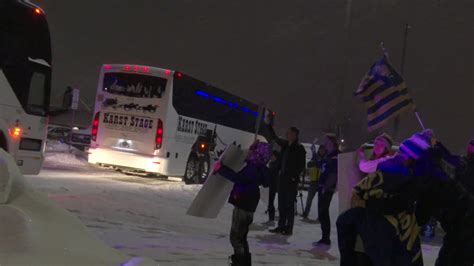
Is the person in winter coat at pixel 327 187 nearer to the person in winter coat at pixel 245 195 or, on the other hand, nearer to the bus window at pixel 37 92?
the person in winter coat at pixel 245 195

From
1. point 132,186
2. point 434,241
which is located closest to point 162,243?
point 434,241

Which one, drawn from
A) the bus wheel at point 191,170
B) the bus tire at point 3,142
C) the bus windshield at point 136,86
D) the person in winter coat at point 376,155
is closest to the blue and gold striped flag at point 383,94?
the person in winter coat at point 376,155

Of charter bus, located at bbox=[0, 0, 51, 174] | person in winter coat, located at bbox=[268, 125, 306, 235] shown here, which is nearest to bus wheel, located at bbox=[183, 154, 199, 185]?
charter bus, located at bbox=[0, 0, 51, 174]

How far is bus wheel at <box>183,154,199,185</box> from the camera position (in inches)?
767

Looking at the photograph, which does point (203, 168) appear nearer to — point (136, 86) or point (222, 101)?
point (222, 101)

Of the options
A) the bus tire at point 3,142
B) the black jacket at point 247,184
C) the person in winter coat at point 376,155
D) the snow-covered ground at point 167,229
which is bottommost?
the snow-covered ground at point 167,229

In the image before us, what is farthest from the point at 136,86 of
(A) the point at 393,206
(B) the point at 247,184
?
(A) the point at 393,206

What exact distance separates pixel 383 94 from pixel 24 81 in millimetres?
6789

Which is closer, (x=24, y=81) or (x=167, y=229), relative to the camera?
(x=167, y=229)

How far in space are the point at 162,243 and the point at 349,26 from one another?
19.0 m

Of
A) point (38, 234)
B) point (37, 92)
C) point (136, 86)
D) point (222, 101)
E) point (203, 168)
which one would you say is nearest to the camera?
point (38, 234)

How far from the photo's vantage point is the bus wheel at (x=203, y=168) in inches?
794

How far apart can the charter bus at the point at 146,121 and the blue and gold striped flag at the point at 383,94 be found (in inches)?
383

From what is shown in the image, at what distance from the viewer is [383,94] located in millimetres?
8695
